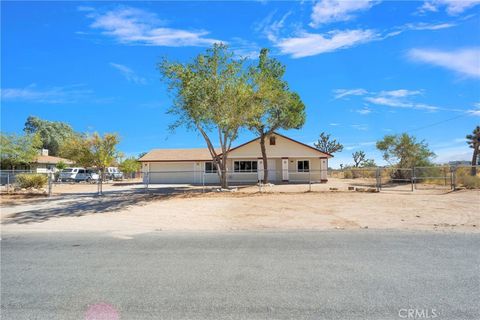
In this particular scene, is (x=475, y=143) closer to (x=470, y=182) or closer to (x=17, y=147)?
(x=470, y=182)

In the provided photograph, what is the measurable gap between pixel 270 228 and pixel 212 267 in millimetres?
5023

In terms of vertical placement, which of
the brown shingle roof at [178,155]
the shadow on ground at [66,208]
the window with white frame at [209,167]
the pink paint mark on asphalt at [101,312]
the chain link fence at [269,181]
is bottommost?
the pink paint mark on asphalt at [101,312]

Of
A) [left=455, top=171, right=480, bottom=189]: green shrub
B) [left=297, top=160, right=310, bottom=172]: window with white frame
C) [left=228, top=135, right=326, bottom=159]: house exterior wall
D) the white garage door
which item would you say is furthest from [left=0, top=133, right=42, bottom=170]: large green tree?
[left=455, top=171, right=480, bottom=189]: green shrub

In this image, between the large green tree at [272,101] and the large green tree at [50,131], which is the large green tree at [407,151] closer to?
the large green tree at [272,101]

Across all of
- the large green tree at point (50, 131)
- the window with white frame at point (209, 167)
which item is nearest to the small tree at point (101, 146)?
the window with white frame at point (209, 167)

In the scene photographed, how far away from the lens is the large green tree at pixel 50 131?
74438 mm

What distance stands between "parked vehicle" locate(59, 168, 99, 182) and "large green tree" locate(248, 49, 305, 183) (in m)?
25.0

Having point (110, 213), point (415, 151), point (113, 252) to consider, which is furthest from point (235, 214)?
point (415, 151)

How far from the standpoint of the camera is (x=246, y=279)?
A: 214 inches

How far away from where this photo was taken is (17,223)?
12.8 metres
